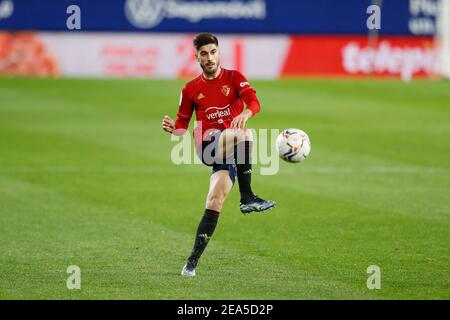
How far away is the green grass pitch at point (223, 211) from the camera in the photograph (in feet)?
30.9

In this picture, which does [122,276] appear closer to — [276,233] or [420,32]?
[276,233]

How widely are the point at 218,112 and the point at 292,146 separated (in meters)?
0.82

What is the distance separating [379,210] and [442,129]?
10.0 m

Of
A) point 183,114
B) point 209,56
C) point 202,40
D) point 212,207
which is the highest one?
point 202,40

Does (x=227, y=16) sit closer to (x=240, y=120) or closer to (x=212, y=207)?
(x=212, y=207)

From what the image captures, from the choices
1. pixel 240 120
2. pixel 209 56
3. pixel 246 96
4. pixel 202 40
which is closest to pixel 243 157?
pixel 246 96

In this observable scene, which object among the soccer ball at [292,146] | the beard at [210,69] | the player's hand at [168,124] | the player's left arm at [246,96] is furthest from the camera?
the soccer ball at [292,146]

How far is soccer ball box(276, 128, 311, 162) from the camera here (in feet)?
32.6

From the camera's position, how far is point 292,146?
9.93 meters

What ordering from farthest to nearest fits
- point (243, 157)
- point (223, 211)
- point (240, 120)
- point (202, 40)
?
1. point (223, 211)
2. point (243, 157)
3. point (202, 40)
4. point (240, 120)

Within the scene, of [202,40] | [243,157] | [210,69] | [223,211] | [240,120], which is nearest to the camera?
[240,120]

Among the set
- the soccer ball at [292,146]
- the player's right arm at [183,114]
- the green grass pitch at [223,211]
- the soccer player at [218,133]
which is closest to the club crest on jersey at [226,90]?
the soccer player at [218,133]

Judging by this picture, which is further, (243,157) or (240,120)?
(243,157)

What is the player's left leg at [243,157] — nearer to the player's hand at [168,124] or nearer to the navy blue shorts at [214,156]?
the navy blue shorts at [214,156]
